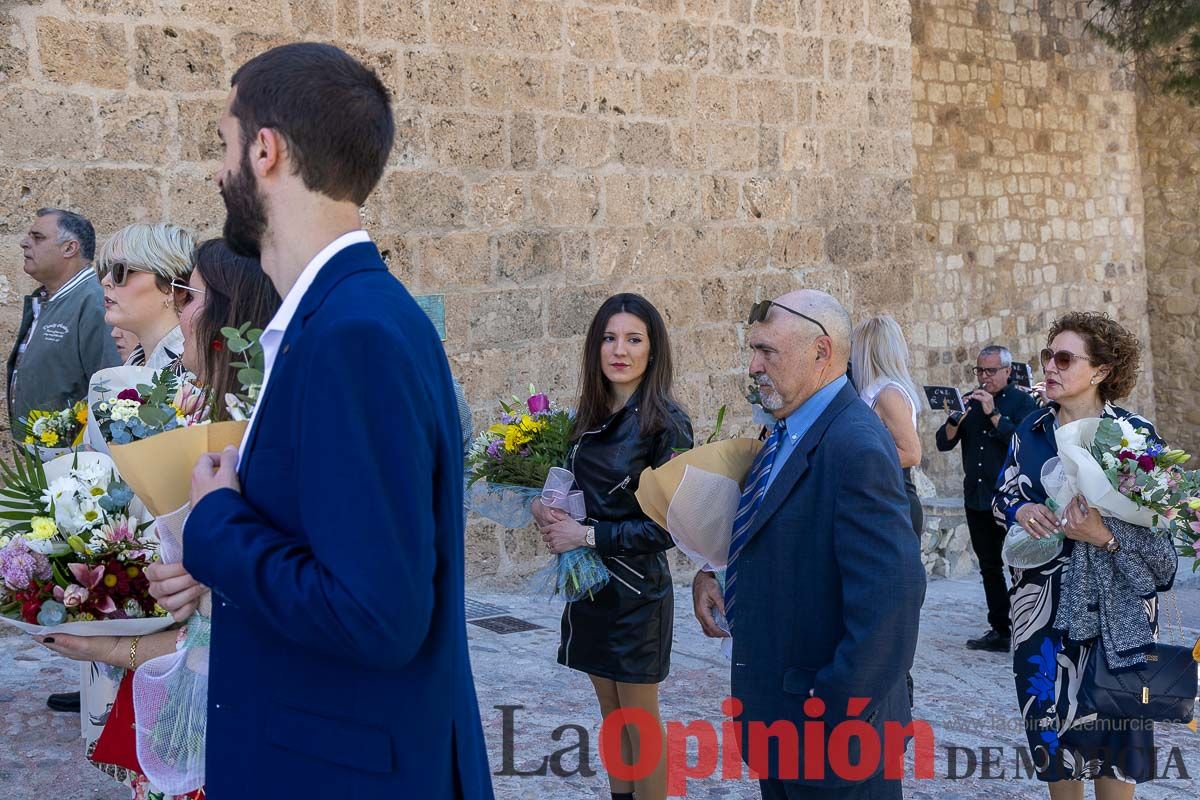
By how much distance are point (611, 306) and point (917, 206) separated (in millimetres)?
8874

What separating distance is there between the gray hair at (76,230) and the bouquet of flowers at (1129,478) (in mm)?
4028

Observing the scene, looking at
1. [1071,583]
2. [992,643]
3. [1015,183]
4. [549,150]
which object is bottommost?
[992,643]

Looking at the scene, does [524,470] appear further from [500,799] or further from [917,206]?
[917,206]

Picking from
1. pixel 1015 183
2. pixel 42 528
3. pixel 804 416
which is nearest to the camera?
pixel 42 528

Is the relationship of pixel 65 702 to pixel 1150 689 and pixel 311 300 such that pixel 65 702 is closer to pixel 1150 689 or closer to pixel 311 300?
pixel 311 300

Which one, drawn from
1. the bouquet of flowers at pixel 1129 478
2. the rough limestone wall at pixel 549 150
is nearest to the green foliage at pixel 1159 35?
the rough limestone wall at pixel 549 150

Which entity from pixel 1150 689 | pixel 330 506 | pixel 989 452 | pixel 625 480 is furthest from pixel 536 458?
pixel 989 452

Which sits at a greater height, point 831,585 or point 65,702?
point 831,585

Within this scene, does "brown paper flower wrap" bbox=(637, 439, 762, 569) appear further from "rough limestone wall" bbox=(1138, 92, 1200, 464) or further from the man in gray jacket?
"rough limestone wall" bbox=(1138, 92, 1200, 464)

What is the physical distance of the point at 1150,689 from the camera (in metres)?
3.68

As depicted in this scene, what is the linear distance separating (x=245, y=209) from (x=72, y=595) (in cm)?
117

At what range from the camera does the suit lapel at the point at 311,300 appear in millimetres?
1688

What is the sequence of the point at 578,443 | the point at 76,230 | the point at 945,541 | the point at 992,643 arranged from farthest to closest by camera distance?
the point at 945,541 < the point at 992,643 < the point at 76,230 < the point at 578,443

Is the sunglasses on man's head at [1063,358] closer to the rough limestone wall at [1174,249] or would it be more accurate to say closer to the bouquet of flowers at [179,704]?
the bouquet of flowers at [179,704]
